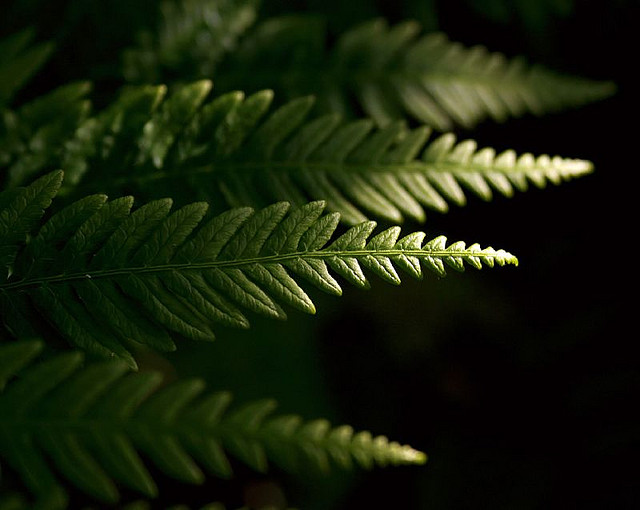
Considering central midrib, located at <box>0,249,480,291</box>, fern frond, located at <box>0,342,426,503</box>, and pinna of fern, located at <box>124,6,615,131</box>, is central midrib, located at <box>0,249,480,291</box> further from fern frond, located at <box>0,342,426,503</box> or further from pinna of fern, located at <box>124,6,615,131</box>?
pinna of fern, located at <box>124,6,615,131</box>

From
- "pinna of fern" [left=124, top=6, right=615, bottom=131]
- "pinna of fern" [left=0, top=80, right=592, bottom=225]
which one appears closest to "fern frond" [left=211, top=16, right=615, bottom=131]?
"pinna of fern" [left=124, top=6, right=615, bottom=131]

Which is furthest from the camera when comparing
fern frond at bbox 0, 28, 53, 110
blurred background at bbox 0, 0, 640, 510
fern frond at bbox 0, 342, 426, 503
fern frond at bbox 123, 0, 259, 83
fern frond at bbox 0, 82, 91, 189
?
blurred background at bbox 0, 0, 640, 510

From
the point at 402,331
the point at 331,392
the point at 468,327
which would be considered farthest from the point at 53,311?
the point at 468,327

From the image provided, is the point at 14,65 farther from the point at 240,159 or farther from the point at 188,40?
the point at 240,159

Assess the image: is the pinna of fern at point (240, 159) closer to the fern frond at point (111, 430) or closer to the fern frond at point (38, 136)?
the fern frond at point (38, 136)

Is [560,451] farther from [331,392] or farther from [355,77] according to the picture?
[355,77]

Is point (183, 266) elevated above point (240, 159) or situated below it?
below

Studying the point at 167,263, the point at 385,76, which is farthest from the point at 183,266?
the point at 385,76
